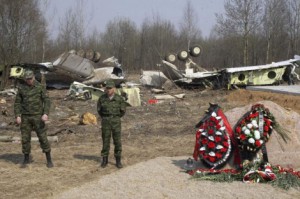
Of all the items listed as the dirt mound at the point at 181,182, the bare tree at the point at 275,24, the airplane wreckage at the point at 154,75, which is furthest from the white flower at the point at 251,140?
the bare tree at the point at 275,24

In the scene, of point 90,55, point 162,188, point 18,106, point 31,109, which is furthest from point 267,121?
point 90,55

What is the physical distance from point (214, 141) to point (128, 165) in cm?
179

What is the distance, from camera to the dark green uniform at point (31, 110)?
310 inches

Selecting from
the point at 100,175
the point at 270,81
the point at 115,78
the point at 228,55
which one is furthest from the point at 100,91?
the point at 228,55

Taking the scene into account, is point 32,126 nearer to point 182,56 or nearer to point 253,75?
point 253,75

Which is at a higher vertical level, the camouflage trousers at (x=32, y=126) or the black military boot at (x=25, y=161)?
the camouflage trousers at (x=32, y=126)

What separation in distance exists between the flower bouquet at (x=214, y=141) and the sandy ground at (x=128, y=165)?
314 millimetres

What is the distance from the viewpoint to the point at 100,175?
745 centimetres

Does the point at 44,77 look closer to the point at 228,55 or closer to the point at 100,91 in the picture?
the point at 100,91

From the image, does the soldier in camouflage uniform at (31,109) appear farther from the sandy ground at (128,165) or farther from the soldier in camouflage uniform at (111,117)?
the soldier in camouflage uniform at (111,117)

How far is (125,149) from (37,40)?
74.4 ft

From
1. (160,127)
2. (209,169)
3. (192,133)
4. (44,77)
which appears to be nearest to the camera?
(209,169)

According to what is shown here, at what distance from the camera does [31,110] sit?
7.87m

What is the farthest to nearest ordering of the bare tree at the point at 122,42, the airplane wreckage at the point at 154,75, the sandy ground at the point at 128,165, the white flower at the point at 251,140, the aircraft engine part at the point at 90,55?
the bare tree at the point at 122,42 → the aircraft engine part at the point at 90,55 → the airplane wreckage at the point at 154,75 → the white flower at the point at 251,140 → the sandy ground at the point at 128,165
